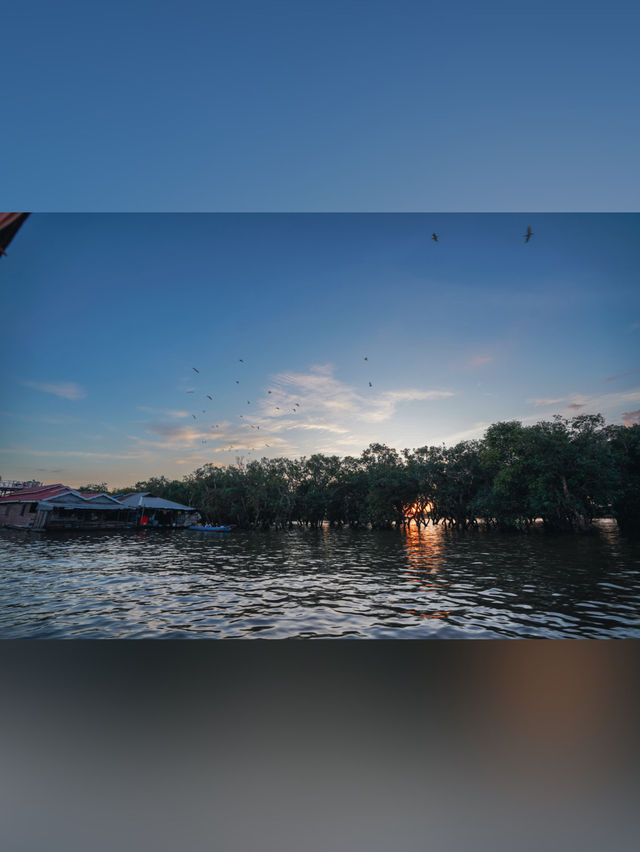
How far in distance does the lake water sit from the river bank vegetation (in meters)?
3.52

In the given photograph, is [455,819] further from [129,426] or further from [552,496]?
[552,496]

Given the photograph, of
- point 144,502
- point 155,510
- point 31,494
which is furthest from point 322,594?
point 155,510

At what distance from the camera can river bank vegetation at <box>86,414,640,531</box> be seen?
15.7m

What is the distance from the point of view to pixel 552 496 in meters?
16.1

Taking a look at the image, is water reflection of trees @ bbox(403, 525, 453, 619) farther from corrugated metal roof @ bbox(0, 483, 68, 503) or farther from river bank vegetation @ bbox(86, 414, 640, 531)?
corrugated metal roof @ bbox(0, 483, 68, 503)

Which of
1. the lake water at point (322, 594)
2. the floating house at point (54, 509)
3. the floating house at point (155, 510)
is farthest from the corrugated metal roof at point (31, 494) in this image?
the floating house at point (155, 510)

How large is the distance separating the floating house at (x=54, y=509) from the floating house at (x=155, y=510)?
1.43 meters

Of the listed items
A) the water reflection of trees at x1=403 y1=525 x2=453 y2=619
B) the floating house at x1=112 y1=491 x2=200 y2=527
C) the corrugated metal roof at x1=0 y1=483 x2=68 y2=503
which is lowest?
the water reflection of trees at x1=403 y1=525 x2=453 y2=619

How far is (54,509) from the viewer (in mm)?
17344

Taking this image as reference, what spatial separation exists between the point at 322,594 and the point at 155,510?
890 inches

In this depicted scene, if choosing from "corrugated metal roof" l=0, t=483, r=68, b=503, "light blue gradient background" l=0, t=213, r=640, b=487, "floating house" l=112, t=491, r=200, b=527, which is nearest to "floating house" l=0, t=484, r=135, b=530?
"corrugated metal roof" l=0, t=483, r=68, b=503
